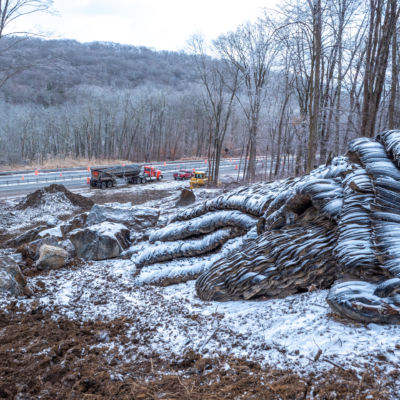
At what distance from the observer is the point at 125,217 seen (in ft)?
37.4

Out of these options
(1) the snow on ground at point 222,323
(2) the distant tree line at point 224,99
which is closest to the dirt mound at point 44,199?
(2) the distant tree line at point 224,99

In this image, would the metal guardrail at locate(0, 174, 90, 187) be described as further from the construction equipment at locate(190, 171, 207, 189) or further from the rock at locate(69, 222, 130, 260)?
the rock at locate(69, 222, 130, 260)

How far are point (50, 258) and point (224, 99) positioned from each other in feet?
72.8

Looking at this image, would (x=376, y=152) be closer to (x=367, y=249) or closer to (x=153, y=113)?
(x=367, y=249)

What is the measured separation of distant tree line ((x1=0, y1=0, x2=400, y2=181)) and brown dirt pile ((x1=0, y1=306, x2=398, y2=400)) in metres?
9.56

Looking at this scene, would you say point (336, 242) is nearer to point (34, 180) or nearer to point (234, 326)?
point (234, 326)

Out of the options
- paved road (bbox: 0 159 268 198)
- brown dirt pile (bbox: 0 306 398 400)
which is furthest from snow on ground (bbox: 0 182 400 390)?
paved road (bbox: 0 159 268 198)

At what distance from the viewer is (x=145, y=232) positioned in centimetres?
1075

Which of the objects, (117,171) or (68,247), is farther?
(117,171)

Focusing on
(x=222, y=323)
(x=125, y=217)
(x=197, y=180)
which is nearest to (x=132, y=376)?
(x=222, y=323)

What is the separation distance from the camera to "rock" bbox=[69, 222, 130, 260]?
9.09m

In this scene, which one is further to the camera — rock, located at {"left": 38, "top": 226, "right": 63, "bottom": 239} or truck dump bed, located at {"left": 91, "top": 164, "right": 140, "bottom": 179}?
truck dump bed, located at {"left": 91, "top": 164, "right": 140, "bottom": 179}

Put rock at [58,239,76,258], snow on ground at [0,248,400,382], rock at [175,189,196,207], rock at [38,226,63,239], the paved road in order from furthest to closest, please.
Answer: the paved road < rock at [175,189,196,207] < rock at [38,226,63,239] < rock at [58,239,76,258] < snow on ground at [0,248,400,382]

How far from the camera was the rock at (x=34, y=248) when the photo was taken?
347 inches
